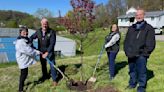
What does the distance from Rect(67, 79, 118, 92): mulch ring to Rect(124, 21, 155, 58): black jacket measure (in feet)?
4.46

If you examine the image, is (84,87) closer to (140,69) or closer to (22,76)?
(22,76)

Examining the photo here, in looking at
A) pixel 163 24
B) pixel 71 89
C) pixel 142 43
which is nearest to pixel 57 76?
pixel 71 89

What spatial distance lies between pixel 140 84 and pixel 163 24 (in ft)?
216

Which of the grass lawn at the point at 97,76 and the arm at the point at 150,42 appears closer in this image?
the arm at the point at 150,42

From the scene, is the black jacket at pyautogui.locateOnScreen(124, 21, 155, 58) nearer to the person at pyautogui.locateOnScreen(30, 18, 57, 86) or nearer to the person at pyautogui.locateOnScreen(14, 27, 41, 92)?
the person at pyautogui.locateOnScreen(30, 18, 57, 86)

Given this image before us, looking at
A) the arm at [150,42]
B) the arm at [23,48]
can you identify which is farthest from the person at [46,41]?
the arm at [150,42]

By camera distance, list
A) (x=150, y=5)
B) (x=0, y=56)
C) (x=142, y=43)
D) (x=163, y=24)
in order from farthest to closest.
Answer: (x=150, y=5) < (x=163, y=24) < (x=0, y=56) < (x=142, y=43)

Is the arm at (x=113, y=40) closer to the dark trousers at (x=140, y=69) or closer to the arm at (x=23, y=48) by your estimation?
the dark trousers at (x=140, y=69)

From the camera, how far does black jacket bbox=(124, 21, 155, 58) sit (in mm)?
7079

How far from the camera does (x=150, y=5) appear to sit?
293 ft

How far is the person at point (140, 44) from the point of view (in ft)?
23.3

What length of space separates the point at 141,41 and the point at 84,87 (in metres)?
2.39

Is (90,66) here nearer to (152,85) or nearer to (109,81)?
(109,81)

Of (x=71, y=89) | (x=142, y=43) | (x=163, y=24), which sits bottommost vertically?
(x=163, y=24)
